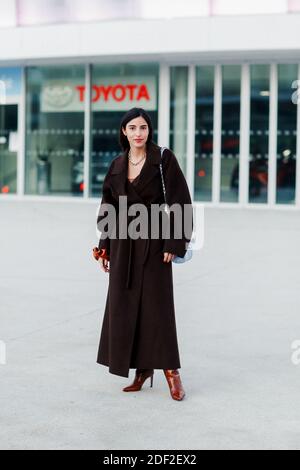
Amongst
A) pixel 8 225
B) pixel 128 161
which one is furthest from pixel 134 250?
pixel 8 225

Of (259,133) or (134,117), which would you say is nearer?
(134,117)

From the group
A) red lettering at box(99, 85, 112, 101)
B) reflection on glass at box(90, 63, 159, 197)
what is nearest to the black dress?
reflection on glass at box(90, 63, 159, 197)

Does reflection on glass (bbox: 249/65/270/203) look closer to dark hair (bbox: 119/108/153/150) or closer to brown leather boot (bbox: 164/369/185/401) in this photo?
dark hair (bbox: 119/108/153/150)

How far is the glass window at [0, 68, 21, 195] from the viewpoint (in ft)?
82.5

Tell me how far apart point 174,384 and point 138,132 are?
4.72ft

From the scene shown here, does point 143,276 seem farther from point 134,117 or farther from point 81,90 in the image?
point 81,90

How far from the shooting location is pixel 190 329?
7371 mm

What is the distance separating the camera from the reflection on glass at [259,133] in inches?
891

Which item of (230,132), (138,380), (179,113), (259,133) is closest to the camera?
(138,380)

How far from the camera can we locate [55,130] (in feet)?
81.8

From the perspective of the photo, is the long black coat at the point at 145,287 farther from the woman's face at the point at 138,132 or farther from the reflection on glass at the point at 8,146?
the reflection on glass at the point at 8,146

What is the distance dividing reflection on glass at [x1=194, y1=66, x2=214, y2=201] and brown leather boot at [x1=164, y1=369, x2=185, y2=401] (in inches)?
713

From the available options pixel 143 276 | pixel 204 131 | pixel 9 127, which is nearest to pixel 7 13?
pixel 9 127

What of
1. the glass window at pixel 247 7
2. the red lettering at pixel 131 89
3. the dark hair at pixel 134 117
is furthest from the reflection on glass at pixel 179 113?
the dark hair at pixel 134 117
